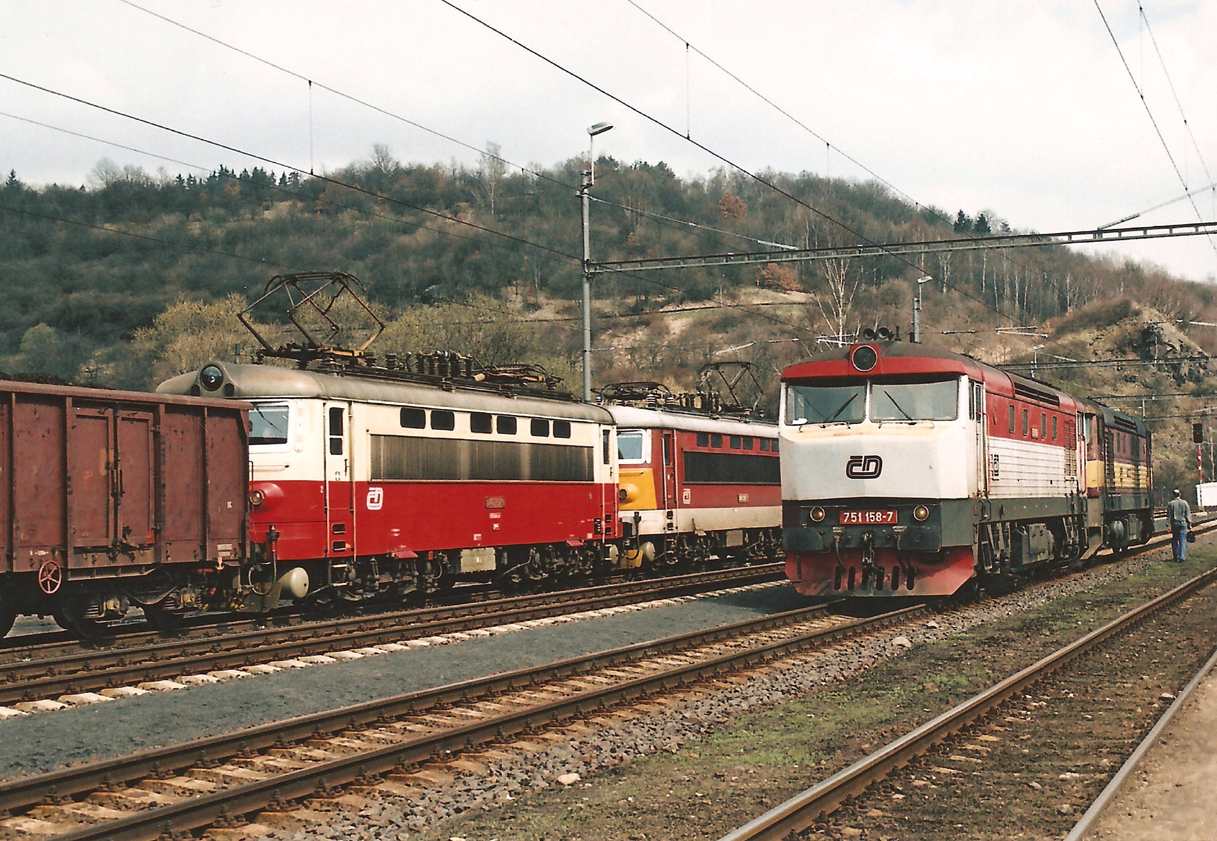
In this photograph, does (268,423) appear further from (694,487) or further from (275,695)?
(694,487)

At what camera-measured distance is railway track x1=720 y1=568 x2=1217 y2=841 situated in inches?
309

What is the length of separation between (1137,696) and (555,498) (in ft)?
44.7

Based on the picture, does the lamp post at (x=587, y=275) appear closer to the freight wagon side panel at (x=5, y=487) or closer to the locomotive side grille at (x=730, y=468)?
the locomotive side grille at (x=730, y=468)

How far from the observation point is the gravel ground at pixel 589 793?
787 centimetres

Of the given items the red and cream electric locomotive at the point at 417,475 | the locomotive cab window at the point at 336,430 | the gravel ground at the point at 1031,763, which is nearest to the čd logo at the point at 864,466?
the gravel ground at the point at 1031,763

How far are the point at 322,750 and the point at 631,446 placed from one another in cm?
1795

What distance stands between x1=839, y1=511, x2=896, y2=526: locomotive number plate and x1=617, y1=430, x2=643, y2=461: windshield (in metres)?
8.78

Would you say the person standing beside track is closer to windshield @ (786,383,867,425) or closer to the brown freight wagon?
windshield @ (786,383,867,425)

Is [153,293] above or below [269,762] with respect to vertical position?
above

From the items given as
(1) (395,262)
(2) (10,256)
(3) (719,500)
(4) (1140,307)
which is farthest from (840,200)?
(3) (719,500)

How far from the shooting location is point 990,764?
377 inches

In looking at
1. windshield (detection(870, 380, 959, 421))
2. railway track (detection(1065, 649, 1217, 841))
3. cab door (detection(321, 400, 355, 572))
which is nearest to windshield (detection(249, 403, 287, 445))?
cab door (detection(321, 400, 355, 572))

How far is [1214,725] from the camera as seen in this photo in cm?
1079

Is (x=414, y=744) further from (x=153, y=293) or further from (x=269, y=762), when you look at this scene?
(x=153, y=293)
